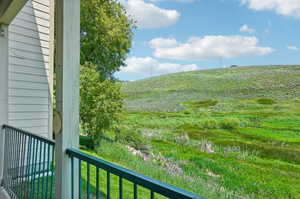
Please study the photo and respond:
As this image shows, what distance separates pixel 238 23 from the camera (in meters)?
13.7

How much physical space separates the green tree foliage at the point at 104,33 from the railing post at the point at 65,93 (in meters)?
6.39

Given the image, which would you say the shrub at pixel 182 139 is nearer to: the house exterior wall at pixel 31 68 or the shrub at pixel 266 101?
the shrub at pixel 266 101

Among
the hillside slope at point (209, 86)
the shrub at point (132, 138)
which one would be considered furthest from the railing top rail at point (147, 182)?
the hillside slope at point (209, 86)

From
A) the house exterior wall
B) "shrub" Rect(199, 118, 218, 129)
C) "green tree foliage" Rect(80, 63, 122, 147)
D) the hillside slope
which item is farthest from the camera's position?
"shrub" Rect(199, 118, 218, 129)

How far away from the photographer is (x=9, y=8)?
7.75 ft

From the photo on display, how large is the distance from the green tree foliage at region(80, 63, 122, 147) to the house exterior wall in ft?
9.27

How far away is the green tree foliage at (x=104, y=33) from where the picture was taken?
7734 millimetres

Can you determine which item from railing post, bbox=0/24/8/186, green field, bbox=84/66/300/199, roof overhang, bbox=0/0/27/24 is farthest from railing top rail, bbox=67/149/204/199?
green field, bbox=84/66/300/199

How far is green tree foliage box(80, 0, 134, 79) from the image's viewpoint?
7734 mm

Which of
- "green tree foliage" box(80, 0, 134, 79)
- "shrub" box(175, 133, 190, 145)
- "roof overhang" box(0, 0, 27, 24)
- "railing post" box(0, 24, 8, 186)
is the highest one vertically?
"green tree foliage" box(80, 0, 134, 79)

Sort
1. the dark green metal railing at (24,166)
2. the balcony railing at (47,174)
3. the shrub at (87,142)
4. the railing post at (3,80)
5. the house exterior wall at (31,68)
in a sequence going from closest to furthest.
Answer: the balcony railing at (47,174) → the dark green metal railing at (24,166) → the railing post at (3,80) → the house exterior wall at (31,68) → the shrub at (87,142)

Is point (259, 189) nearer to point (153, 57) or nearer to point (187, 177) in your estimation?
point (187, 177)

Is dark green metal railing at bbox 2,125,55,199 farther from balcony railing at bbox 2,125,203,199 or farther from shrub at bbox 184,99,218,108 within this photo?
shrub at bbox 184,99,218,108

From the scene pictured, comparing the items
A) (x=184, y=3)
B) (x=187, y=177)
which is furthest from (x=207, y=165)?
(x=184, y=3)
